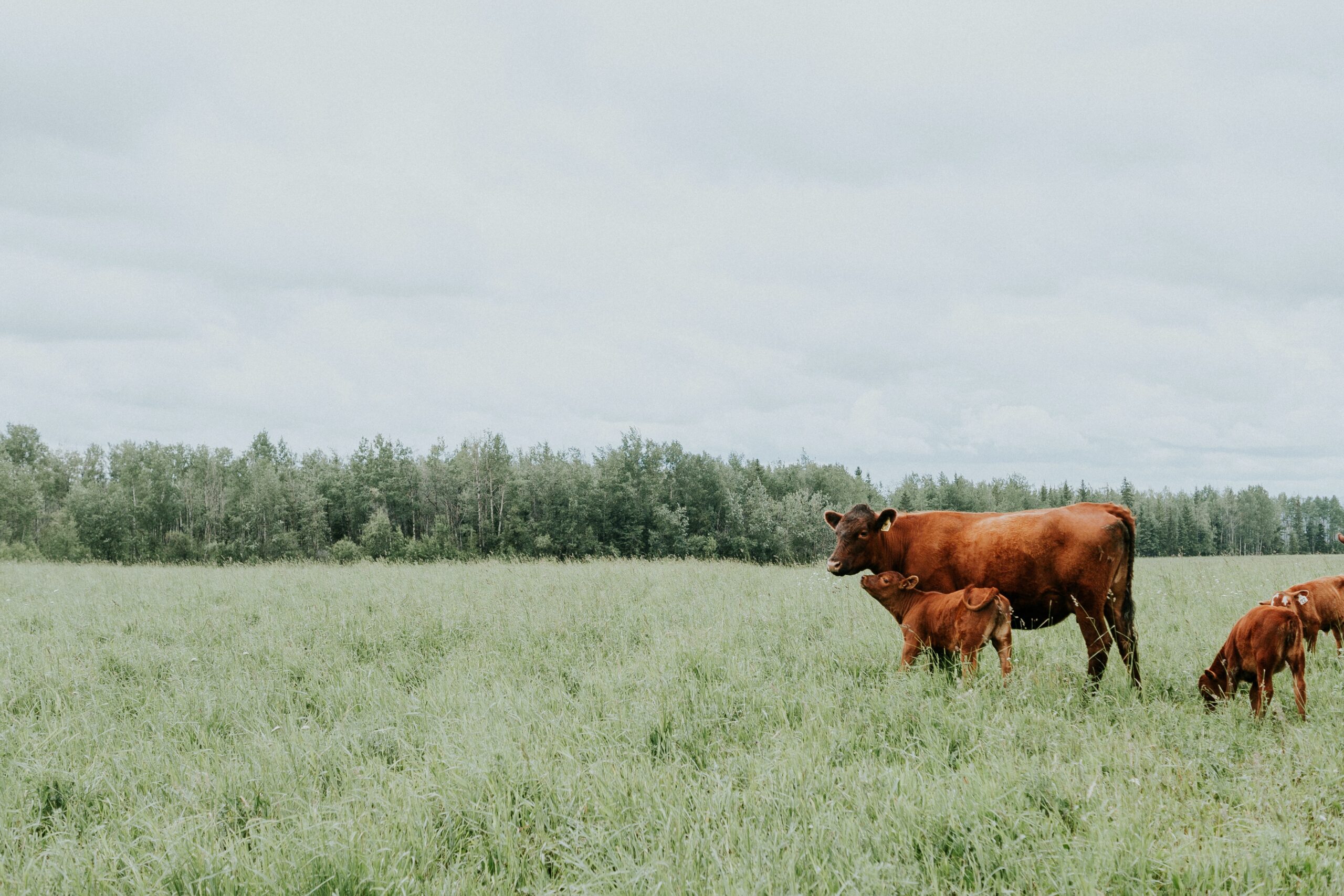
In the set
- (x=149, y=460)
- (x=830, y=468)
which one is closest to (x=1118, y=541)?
(x=830, y=468)

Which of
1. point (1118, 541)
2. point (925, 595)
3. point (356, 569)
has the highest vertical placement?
point (1118, 541)

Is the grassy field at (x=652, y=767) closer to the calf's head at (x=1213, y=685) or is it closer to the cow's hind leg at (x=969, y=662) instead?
the cow's hind leg at (x=969, y=662)

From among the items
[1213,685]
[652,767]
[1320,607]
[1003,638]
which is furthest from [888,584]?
[1320,607]

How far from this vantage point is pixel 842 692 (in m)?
5.70

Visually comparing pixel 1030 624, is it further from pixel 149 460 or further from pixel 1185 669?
pixel 149 460

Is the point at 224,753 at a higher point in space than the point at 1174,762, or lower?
lower

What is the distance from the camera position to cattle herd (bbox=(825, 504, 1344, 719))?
→ 5.29 meters

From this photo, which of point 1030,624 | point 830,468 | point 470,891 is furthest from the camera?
point 830,468

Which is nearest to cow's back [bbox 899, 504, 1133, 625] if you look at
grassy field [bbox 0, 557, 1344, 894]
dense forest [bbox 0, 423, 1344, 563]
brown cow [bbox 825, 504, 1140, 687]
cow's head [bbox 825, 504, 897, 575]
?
brown cow [bbox 825, 504, 1140, 687]

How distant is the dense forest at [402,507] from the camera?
2370 inches

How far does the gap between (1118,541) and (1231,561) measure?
696 inches

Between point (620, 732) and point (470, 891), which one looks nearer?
point (470, 891)

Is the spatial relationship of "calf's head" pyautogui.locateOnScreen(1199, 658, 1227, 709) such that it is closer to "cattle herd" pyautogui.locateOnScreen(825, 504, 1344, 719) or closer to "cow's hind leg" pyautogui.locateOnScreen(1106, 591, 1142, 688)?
"cattle herd" pyautogui.locateOnScreen(825, 504, 1344, 719)

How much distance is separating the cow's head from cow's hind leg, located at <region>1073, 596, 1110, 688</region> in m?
1.90
